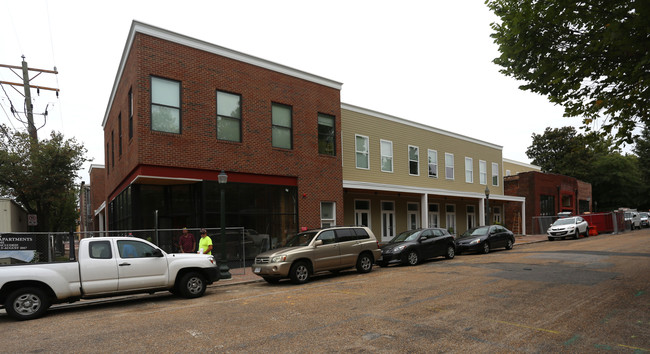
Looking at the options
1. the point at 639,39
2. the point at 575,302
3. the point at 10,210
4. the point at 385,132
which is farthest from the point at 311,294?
the point at 10,210

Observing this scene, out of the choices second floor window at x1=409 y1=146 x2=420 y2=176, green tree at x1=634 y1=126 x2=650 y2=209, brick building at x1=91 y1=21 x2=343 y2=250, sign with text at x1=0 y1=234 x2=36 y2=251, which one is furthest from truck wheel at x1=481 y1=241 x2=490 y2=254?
green tree at x1=634 y1=126 x2=650 y2=209

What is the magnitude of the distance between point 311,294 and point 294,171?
8.79m

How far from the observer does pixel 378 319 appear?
7.28m

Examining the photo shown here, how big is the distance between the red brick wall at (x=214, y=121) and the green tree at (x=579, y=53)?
10.0 meters

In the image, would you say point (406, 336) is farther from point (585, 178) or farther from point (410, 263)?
point (585, 178)

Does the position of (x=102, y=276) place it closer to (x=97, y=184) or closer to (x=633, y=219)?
(x=97, y=184)

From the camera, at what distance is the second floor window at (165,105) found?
1480 cm

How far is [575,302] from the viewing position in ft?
26.9

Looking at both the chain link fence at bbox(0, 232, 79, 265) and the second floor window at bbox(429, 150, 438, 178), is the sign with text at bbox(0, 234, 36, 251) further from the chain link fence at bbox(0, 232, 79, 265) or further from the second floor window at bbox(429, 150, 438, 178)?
the second floor window at bbox(429, 150, 438, 178)

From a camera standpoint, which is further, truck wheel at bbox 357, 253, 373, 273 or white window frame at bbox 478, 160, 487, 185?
white window frame at bbox 478, 160, 487, 185

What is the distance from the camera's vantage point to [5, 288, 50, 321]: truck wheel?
27.5ft

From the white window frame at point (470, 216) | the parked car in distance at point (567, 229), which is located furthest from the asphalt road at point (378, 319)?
the white window frame at point (470, 216)

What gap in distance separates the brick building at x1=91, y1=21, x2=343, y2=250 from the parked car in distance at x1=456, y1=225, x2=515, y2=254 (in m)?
6.28

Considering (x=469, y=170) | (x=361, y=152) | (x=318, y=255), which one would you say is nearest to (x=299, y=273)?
(x=318, y=255)
